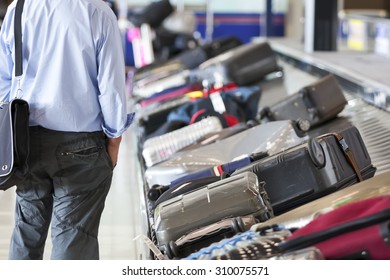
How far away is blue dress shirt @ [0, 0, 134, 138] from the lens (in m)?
3.32

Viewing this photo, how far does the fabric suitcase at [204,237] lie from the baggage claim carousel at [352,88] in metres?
0.09

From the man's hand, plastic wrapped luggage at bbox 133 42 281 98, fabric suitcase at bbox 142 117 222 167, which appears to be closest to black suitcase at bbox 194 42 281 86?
plastic wrapped luggage at bbox 133 42 281 98

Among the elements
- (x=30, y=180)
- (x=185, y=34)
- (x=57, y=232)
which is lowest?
(x=185, y=34)

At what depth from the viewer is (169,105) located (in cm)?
683

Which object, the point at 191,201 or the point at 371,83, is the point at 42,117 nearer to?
the point at 191,201

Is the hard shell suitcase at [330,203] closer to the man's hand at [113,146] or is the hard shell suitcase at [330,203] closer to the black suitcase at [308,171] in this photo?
the black suitcase at [308,171]

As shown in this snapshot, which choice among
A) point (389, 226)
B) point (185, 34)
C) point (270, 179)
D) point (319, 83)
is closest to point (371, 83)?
point (319, 83)

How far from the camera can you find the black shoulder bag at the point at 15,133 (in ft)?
10.6

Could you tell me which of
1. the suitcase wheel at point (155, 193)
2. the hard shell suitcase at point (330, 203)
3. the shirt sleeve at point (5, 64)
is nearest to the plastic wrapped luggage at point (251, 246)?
the hard shell suitcase at point (330, 203)

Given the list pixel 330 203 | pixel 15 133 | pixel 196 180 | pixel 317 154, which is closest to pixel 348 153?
→ pixel 317 154

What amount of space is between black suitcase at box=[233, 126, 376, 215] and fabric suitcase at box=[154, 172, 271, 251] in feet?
0.77

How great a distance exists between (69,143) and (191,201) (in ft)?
1.73

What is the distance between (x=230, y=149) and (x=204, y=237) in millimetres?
1537
